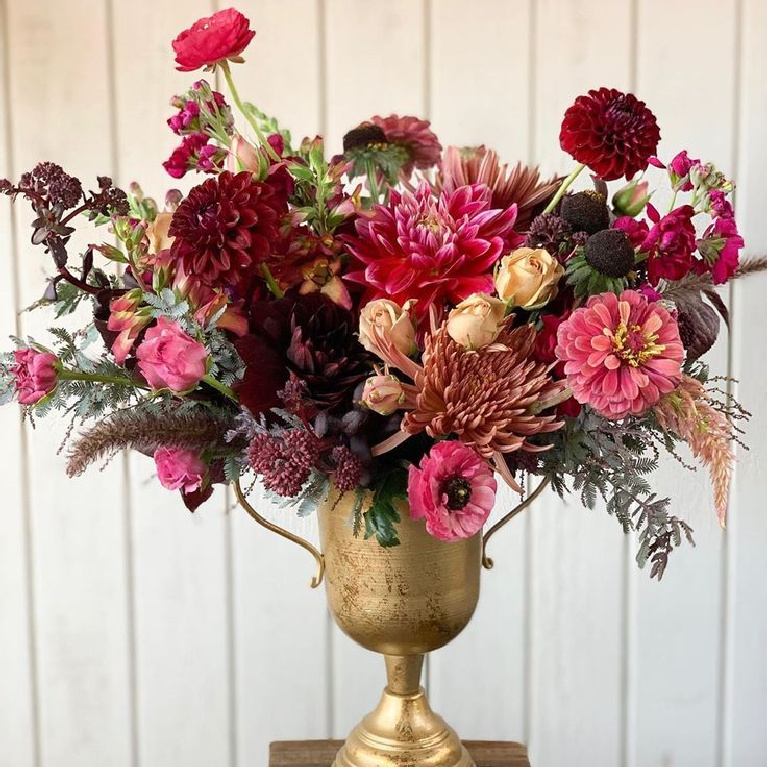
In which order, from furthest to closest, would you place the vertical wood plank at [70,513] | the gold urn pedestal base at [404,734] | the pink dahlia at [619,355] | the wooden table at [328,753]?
the vertical wood plank at [70,513]
the wooden table at [328,753]
the gold urn pedestal base at [404,734]
the pink dahlia at [619,355]

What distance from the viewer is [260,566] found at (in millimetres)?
1255

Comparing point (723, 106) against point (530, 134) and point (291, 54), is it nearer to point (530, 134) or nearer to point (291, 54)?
point (530, 134)

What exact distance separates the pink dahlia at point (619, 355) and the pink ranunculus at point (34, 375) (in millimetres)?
331

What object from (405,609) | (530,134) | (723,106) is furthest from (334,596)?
(723,106)

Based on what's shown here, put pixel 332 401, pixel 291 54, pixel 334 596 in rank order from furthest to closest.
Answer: pixel 291 54
pixel 334 596
pixel 332 401

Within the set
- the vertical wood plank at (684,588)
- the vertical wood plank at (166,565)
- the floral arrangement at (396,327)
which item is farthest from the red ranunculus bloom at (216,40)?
the vertical wood plank at (684,588)

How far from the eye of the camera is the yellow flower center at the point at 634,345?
1.93ft

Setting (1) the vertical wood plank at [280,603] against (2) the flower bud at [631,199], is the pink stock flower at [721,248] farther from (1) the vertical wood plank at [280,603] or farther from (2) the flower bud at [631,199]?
(1) the vertical wood plank at [280,603]

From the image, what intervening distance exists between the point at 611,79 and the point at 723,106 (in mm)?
143

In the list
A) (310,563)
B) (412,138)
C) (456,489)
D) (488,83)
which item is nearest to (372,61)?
(488,83)

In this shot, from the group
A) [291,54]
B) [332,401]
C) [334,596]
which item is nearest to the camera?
[332,401]

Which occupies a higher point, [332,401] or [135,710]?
[332,401]

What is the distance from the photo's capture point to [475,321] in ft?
2.00

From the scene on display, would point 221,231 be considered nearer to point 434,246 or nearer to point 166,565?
point 434,246
